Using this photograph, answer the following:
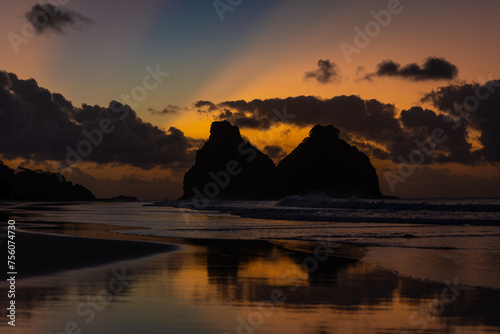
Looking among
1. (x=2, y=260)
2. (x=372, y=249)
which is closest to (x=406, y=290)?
(x=372, y=249)

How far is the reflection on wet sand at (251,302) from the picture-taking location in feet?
26.0

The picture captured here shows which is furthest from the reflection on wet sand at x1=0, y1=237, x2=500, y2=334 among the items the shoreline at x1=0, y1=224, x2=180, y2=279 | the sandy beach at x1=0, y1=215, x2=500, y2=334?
the shoreline at x1=0, y1=224, x2=180, y2=279

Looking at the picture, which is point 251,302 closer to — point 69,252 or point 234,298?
point 234,298

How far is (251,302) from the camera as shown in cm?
968

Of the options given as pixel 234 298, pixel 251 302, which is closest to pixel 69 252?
pixel 234 298

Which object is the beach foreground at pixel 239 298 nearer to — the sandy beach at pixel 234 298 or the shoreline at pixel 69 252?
the sandy beach at pixel 234 298

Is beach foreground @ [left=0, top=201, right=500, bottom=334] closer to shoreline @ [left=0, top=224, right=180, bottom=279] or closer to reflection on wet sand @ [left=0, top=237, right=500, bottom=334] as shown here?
reflection on wet sand @ [left=0, top=237, right=500, bottom=334]

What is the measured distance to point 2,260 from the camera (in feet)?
48.8

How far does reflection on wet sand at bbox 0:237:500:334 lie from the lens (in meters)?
7.94

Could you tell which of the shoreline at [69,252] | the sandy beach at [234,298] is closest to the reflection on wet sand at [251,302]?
the sandy beach at [234,298]

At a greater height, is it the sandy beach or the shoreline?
the shoreline

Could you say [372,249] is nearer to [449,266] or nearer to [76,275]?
[449,266]

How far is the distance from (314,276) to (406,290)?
2611 millimetres

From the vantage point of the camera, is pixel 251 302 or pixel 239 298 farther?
pixel 239 298
